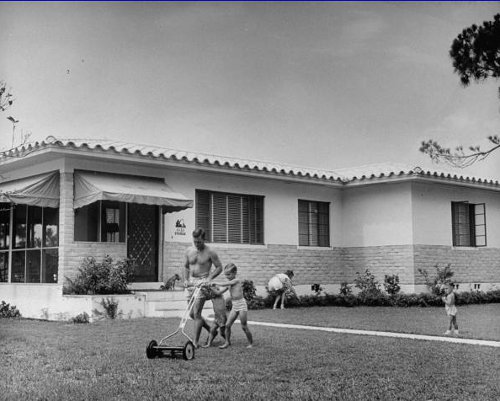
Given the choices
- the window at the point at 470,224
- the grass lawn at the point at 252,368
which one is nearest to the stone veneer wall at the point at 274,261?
the window at the point at 470,224

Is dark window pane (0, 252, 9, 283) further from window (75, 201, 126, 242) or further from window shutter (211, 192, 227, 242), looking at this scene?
window shutter (211, 192, 227, 242)

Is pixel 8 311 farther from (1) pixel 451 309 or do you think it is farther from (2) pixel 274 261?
(1) pixel 451 309

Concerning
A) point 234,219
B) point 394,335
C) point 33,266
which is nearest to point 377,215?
point 234,219

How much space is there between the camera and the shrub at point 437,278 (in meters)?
20.4

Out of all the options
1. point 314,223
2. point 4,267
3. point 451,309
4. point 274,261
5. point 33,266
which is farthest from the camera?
point 314,223

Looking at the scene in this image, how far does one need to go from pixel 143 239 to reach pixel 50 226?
7.55 feet

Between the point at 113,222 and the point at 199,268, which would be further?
the point at 113,222

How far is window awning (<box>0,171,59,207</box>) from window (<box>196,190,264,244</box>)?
4.03m

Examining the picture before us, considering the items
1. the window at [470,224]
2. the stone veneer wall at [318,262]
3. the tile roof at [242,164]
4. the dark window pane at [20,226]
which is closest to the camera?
the tile roof at [242,164]

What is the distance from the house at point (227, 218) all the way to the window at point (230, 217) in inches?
1.2

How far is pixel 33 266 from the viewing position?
17391mm

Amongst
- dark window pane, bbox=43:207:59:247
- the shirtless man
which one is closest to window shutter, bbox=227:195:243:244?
dark window pane, bbox=43:207:59:247

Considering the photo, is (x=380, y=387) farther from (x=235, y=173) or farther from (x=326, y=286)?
(x=326, y=286)

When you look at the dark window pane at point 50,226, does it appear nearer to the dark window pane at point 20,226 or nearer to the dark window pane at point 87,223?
the dark window pane at point 87,223
